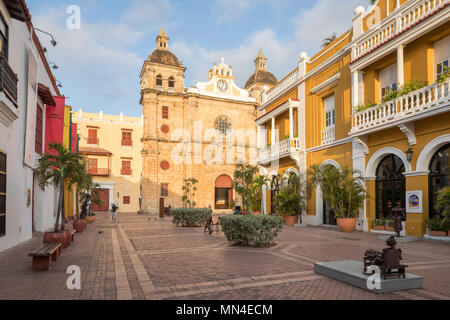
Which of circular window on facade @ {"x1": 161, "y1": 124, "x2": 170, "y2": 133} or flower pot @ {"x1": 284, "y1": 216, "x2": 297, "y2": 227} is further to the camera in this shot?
circular window on facade @ {"x1": 161, "y1": 124, "x2": 170, "y2": 133}

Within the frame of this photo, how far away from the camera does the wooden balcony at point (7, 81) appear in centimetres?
816

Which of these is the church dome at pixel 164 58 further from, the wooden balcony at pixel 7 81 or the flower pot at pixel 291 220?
the wooden balcony at pixel 7 81

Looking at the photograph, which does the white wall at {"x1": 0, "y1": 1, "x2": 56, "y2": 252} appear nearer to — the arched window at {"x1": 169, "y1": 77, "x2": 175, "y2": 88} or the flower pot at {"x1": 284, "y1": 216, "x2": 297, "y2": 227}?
the flower pot at {"x1": 284, "y1": 216, "x2": 297, "y2": 227}

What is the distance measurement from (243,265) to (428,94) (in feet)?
29.3

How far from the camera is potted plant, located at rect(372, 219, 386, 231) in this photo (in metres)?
13.8

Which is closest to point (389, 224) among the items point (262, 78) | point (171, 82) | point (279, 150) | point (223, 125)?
point (279, 150)

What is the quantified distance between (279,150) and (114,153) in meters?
22.4

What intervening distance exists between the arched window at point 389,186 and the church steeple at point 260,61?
1276 inches

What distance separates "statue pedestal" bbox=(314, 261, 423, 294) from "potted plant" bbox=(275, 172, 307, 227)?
11.9m

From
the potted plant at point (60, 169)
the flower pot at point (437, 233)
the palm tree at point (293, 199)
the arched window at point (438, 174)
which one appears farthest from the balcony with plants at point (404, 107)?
the potted plant at point (60, 169)

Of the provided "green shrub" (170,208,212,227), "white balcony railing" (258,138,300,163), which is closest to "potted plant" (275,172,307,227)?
"white balcony railing" (258,138,300,163)

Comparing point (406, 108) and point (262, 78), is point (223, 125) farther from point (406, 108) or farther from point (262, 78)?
point (406, 108)

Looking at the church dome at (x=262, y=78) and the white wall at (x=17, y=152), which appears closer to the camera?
the white wall at (x=17, y=152)
